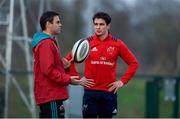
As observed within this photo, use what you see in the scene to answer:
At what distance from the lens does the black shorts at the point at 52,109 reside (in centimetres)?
806

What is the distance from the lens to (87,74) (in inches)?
341

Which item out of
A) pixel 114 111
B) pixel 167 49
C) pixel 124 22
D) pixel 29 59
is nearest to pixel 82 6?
pixel 124 22

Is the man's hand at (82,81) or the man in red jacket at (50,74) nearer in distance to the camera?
the man in red jacket at (50,74)

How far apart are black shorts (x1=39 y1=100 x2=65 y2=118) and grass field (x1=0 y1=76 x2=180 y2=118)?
19.8 feet

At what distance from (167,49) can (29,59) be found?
70.4ft

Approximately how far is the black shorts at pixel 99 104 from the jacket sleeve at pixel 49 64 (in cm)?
79

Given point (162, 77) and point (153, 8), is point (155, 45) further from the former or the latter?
point (162, 77)

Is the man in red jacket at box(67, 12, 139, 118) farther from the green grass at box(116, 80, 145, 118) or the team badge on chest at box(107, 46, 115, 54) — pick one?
the green grass at box(116, 80, 145, 118)

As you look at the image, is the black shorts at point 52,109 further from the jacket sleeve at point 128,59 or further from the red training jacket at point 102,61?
the jacket sleeve at point 128,59

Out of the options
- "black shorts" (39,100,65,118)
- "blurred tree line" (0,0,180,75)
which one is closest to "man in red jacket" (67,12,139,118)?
"black shorts" (39,100,65,118)

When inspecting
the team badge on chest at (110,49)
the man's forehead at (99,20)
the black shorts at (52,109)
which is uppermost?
the man's forehead at (99,20)

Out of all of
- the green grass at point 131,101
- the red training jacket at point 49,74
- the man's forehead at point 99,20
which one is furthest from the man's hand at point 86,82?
the green grass at point 131,101

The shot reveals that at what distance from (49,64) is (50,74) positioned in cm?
12

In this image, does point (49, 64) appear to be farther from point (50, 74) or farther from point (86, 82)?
point (86, 82)
